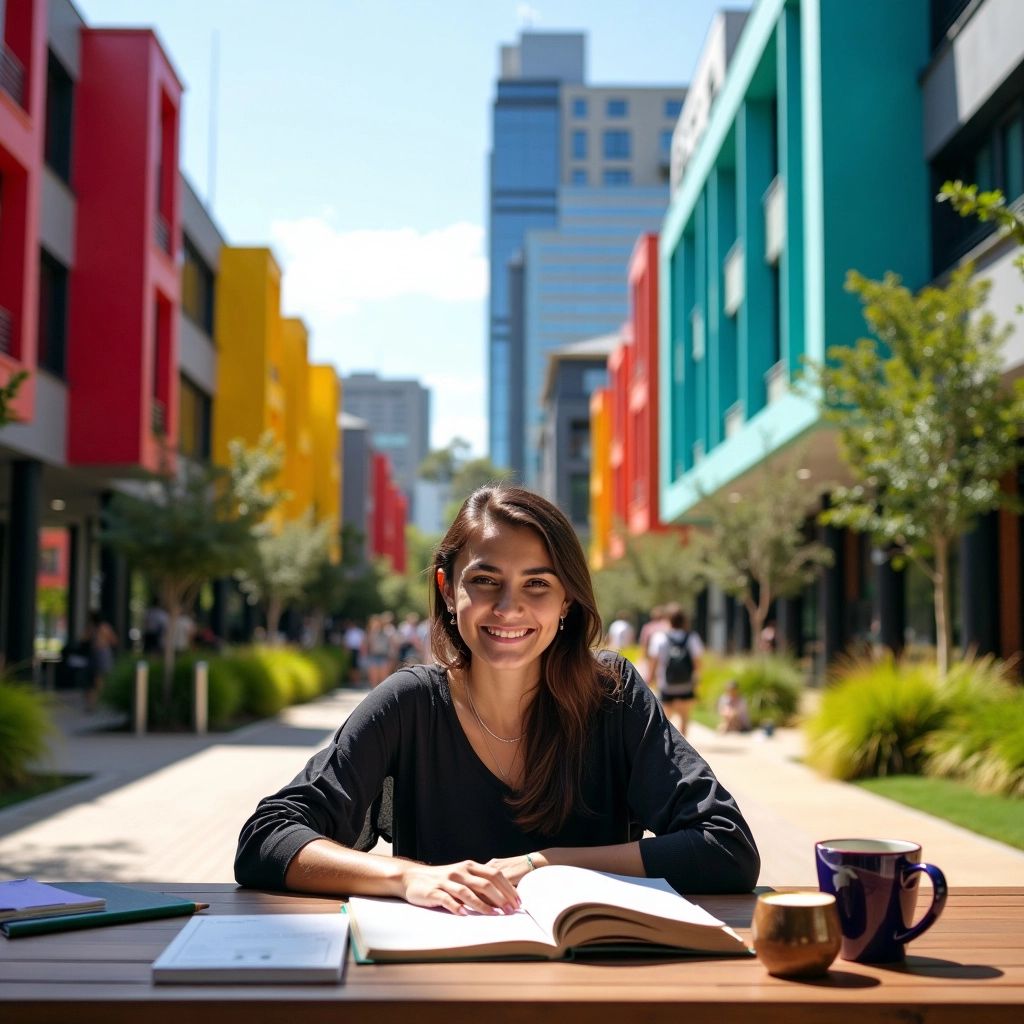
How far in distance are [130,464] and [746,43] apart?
1382 cm

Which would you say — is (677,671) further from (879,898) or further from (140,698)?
(879,898)

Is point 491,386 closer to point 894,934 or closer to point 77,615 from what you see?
point 77,615

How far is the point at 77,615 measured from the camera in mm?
33062

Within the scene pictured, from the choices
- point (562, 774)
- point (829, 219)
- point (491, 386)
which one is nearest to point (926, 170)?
point (829, 219)

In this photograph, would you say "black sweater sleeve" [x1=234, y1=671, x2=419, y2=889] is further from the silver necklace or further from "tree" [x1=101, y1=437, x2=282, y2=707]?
"tree" [x1=101, y1=437, x2=282, y2=707]

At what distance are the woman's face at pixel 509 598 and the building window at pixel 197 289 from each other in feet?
98.9

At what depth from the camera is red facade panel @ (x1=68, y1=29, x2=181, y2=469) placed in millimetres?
22609

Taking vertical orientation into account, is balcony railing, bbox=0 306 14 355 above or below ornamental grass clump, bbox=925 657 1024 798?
above

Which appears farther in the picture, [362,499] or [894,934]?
[362,499]

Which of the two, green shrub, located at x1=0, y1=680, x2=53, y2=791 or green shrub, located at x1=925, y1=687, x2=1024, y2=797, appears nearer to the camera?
green shrub, located at x1=925, y1=687, x2=1024, y2=797

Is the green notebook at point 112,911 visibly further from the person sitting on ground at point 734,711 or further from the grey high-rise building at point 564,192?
the grey high-rise building at point 564,192

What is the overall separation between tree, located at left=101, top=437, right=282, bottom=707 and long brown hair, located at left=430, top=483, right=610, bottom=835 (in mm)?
16409

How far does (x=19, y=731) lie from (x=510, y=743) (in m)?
9.74

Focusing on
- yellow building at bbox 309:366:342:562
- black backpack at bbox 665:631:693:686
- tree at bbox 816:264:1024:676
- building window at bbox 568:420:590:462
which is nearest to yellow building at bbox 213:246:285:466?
yellow building at bbox 309:366:342:562
